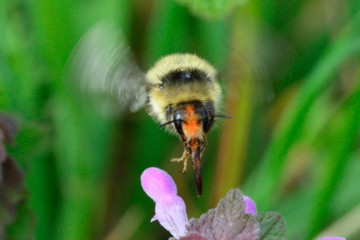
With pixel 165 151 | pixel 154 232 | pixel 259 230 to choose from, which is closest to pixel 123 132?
pixel 165 151

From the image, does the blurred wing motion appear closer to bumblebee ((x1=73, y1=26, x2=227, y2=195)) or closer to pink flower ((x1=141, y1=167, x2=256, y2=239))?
bumblebee ((x1=73, y1=26, x2=227, y2=195))

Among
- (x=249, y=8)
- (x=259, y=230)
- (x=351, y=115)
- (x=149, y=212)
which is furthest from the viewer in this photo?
(x=149, y=212)

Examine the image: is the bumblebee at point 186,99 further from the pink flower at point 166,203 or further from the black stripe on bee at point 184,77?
the pink flower at point 166,203

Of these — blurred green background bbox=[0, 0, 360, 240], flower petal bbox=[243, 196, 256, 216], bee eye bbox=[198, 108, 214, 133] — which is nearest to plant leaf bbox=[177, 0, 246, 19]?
blurred green background bbox=[0, 0, 360, 240]

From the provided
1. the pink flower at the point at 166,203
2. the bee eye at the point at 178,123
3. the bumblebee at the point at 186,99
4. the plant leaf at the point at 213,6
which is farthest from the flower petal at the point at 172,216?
the plant leaf at the point at 213,6

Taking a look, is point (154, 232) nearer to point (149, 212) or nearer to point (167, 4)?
point (149, 212)
